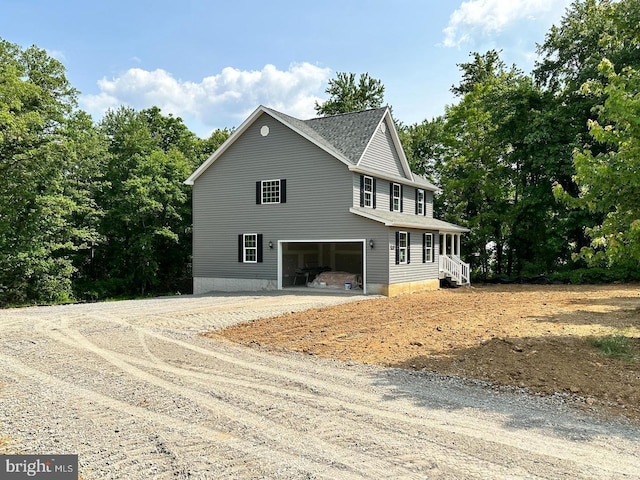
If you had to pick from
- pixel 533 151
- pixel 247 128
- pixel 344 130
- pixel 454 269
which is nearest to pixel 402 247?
pixel 454 269

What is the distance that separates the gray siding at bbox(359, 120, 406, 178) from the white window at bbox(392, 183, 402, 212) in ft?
2.26

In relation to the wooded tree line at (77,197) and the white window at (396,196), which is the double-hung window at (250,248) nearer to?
the white window at (396,196)

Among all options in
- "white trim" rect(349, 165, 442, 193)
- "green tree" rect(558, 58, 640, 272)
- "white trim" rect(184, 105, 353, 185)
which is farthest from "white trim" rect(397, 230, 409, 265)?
"green tree" rect(558, 58, 640, 272)

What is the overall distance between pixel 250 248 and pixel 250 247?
49 mm

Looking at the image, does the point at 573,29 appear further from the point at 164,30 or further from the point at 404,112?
the point at 164,30

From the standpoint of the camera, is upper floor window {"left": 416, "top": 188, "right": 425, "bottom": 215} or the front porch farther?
upper floor window {"left": 416, "top": 188, "right": 425, "bottom": 215}

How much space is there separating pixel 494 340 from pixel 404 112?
35.5 metres

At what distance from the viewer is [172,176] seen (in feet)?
95.7

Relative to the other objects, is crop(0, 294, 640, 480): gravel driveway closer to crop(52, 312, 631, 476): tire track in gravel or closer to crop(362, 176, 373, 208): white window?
crop(52, 312, 631, 476): tire track in gravel

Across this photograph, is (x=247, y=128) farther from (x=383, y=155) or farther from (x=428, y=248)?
(x=428, y=248)

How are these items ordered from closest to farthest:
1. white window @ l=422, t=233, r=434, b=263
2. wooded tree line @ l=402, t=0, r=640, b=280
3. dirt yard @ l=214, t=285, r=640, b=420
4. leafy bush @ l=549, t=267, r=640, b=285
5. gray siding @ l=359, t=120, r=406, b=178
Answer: dirt yard @ l=214, t=285, r=640, b=420 → gray siding @ l=359, t=120, r=406, b=178 → white window @ l=422, t=233, r=434, b=263 → leafy bush @ l=549, t=267, r=640, b=285 → wooded tree line @ l=402, t=0, r=640, b=280

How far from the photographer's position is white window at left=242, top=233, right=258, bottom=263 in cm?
2098

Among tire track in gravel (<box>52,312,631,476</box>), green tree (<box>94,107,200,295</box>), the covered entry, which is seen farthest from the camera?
green tree (<box>94,107,200,295</box>)

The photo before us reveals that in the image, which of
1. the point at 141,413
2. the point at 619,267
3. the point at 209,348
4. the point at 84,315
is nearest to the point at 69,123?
the point at 84,315
